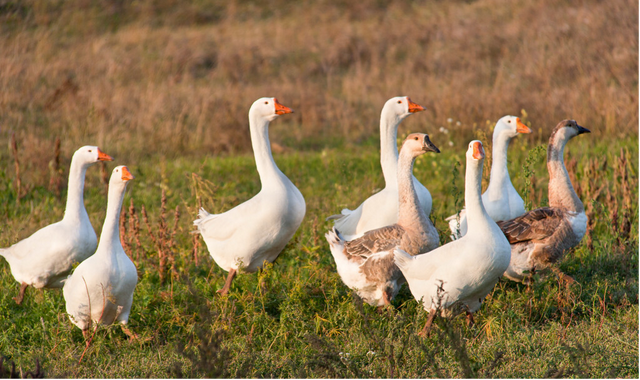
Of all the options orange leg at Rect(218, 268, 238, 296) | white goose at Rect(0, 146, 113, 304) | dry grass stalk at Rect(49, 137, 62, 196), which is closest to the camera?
white goose at Rect(0, 146, 113, 304)

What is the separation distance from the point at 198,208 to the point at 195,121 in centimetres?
516

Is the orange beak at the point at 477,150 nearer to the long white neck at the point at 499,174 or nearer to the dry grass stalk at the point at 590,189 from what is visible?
the long white neck at the point at 499,174

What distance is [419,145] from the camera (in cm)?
468

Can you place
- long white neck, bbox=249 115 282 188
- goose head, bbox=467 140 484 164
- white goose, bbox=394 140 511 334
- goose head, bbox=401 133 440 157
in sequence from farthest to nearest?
long white neck, bbox=249 115 282 188 < goose head, bbox=401 133 440 157 < goose head, bbox=467 140 484 164 < white goose, bbox=394 140 511 334

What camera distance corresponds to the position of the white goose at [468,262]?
13.4 ft

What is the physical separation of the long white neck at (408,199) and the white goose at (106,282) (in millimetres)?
2066

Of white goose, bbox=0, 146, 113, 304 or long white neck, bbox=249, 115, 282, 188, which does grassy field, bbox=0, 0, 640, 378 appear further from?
long white neck, bbox=249, 115, 282, 188

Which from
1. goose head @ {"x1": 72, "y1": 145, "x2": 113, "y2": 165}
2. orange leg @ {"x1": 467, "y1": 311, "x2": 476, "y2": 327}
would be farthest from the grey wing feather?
goose head @ {"x1": 72, "y1": 145, "x2": 113, "y2": 165}

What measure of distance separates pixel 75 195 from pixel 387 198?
2.73m

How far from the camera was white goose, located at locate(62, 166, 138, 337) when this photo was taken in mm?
4336

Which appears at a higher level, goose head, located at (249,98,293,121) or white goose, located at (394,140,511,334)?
goose head, located at (249,98,293,121)

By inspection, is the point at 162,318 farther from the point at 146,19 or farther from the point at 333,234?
the point at 146,19

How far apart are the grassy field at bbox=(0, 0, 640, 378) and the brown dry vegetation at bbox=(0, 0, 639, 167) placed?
0.06 meters

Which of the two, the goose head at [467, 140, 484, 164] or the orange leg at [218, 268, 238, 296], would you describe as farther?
the orange leg at [218, 268, 238, 296]
